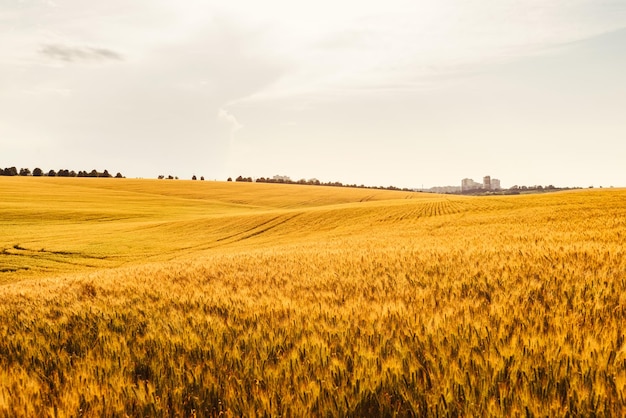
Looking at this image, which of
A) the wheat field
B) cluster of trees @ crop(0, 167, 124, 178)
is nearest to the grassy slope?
the wheat field

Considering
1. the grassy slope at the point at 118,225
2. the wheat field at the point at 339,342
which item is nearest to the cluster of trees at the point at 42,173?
the grassy slope at the point at 118,225

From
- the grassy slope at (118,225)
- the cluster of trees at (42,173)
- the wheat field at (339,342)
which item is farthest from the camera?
the cluster of trees at (42,173)

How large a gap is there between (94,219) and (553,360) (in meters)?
57.9

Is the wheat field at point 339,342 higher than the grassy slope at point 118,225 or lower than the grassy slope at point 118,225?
higher

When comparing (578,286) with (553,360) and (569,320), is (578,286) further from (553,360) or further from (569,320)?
(553,360)

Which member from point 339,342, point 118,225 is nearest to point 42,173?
point 118,225

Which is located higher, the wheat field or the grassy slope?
the wheat field

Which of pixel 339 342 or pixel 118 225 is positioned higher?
pixel 339 342

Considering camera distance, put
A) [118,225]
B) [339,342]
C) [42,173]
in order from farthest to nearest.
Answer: [42,173]
[118,225]
[339,342]

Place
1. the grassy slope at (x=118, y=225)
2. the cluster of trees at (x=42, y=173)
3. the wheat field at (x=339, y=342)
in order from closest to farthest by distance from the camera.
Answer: the wheat field at (x=339, y=342) → the grassy slope at (x=118, y=225) → the cluster of trees at (x=42, y=173)

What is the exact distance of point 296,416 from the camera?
6.28 feet

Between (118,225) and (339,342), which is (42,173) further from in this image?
(339,342)

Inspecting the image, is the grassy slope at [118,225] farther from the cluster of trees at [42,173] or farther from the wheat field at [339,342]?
the cluster of trees at [42,173]

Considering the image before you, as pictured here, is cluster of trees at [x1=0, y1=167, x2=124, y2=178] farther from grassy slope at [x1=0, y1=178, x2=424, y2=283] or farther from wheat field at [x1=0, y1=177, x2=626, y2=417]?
wheat field at [x1=0, y1=177, x2=626, y2=417]
